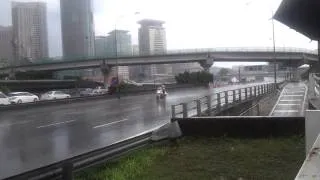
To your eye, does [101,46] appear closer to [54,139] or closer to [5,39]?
[5,39]

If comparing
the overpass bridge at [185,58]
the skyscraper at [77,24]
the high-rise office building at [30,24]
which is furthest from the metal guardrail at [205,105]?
the overpass bridge at [185,58]

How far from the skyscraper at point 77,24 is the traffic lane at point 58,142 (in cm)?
816

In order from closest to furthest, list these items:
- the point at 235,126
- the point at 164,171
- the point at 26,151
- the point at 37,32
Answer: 1. the point at 164,171
2. the point at 235,126
3. the point at 26,151
4. the point at 37,32

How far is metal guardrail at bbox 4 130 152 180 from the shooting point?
647cm

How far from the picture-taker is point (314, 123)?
258 inches

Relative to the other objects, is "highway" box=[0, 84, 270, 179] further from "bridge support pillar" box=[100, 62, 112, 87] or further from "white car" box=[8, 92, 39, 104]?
"bridge support pillar" box=[100, 62, 112, 87]

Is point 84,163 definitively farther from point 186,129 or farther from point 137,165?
point 186,129

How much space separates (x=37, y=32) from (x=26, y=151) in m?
54.1

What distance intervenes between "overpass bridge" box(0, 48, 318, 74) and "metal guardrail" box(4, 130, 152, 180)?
89.6 metres

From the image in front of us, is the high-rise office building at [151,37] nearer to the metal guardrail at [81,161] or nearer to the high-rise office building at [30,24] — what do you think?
the high-rise office building at [30,24]

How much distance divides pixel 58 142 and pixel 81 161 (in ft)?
28.9

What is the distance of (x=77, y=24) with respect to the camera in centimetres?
5488

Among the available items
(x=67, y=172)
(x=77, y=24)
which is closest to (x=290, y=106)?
(x=67, y=172)

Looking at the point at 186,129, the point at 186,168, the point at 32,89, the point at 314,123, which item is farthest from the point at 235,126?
the point at 32,89
